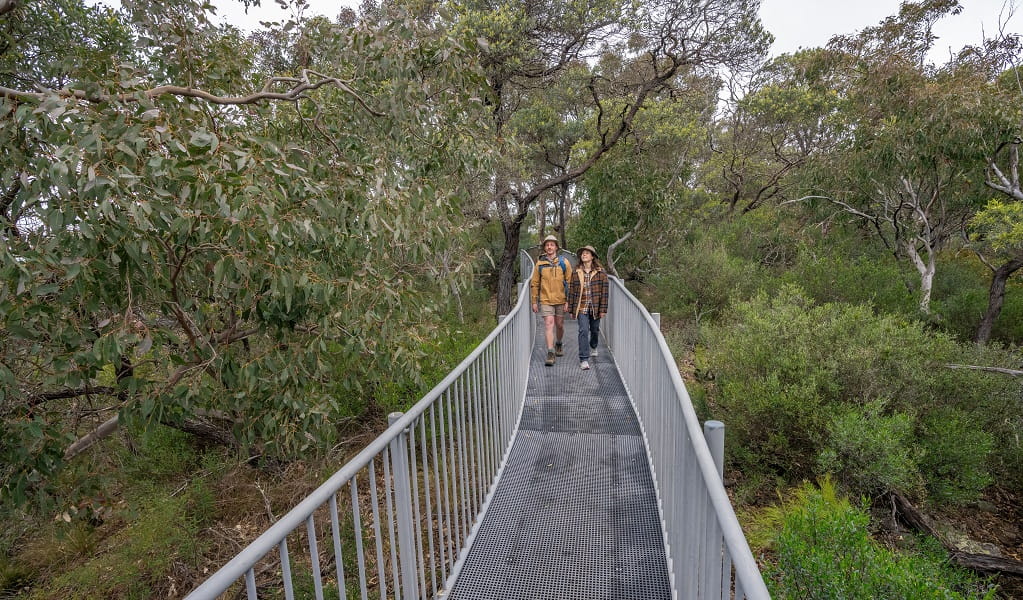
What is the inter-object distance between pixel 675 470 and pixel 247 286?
2.84 m

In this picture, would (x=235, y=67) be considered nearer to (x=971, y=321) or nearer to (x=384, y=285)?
(x=384, y=285)

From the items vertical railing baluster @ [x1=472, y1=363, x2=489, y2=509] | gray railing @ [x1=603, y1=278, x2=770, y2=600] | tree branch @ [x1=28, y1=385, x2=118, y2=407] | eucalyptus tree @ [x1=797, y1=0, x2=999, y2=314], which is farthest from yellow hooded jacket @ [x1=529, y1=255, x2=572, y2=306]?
eucalyptus tree @ [x1=797, y1=0, x2=999, y2=314]

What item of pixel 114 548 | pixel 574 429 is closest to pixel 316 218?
pixel 574 429

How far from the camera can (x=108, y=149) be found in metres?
2.37

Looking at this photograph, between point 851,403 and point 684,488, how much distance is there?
499 centimetres

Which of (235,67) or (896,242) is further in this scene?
(896,242)

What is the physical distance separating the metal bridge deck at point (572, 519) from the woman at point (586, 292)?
1427mm

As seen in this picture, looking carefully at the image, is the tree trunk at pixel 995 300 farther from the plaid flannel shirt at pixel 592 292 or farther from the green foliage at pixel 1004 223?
the plaid flannel shirt at pixel 592 292

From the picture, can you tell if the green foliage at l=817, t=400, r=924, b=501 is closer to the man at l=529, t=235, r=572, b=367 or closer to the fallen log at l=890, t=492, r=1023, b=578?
the fallen log at l=890, t=492, r=1023, b=578

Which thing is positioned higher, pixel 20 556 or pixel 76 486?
pixel 76 486

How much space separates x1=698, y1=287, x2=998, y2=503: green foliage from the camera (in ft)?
16.5

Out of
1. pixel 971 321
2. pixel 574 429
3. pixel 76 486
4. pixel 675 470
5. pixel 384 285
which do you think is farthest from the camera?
pixel 971 321

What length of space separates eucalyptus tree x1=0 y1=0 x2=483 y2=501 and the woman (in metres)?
2.32

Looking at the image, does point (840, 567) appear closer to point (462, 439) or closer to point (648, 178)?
point (462, 439)
